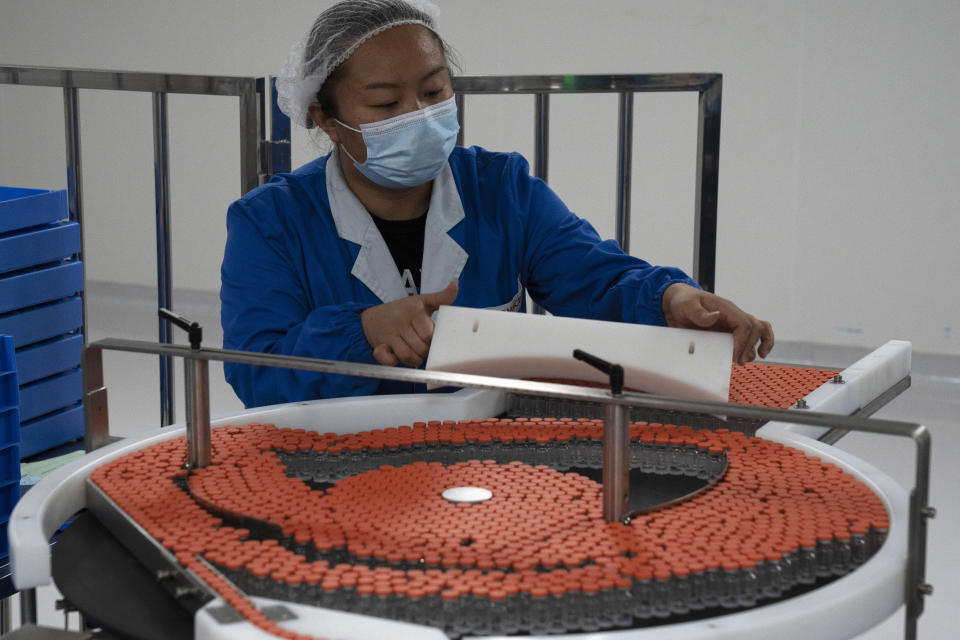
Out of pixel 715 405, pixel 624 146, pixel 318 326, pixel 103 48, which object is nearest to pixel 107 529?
pixel 318 326

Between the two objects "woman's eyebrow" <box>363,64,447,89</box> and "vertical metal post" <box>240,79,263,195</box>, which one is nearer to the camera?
"woman's eyebrow" <box>363,64,447,89</box>

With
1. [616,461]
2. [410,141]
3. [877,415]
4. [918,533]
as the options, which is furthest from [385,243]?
[877,415]

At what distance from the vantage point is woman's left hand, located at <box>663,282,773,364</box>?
1434 millimetres

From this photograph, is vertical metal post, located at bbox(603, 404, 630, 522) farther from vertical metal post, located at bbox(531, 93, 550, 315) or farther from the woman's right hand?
vertical metal post, located at bbox(531, 93, 550, 315)

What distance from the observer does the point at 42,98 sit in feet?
18.2

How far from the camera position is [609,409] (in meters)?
0.98

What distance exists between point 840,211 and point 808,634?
3634 mm

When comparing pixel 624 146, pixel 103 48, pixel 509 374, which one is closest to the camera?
pixel 509 374

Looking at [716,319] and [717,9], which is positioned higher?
[717,9]

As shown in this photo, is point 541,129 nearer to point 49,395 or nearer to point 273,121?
point 273,121

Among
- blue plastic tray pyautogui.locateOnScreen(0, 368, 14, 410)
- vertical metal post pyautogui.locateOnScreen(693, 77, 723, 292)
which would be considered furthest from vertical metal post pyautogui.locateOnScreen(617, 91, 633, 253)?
blue plastic tray pyautogui.locateOnScreen(0, 368, 14, 410)

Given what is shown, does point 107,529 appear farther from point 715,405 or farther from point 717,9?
point 717,9

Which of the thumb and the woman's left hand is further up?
the thumb

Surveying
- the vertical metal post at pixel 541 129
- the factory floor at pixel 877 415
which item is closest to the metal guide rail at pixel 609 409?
the factory floor at pixel 877 415
